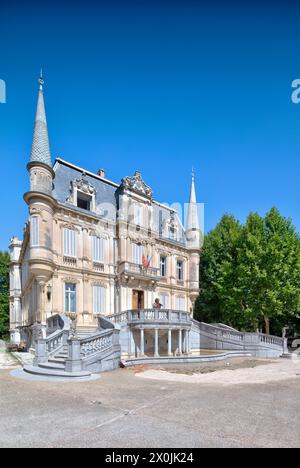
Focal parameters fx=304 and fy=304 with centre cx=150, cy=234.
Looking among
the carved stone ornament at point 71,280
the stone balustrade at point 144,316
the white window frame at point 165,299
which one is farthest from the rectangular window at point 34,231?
the white window frame at point 165,299

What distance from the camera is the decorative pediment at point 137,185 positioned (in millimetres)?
27500

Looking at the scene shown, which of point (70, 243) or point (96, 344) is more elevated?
point (70, 243)

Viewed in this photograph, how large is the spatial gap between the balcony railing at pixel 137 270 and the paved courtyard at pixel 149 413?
1397cm

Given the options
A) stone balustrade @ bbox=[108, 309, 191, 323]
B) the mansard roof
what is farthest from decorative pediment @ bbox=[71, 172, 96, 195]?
stone balustrade @ bbox=[108, 309, 191, 323]

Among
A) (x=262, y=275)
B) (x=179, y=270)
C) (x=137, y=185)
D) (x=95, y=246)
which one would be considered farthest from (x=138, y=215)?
(x=262, y=275)

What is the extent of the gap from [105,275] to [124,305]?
9.75 feet

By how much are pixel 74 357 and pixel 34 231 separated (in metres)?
10.8

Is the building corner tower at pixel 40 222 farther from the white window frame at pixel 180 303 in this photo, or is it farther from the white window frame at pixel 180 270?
the white window frame at pixel 180 270

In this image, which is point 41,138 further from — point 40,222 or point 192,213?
point 192,213

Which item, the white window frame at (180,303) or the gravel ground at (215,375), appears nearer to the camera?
the gravel ground at (215,375)

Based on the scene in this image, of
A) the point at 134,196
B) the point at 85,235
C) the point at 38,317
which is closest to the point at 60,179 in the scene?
the point at 85,235

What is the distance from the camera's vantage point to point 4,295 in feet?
147

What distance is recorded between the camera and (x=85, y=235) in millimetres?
23984
